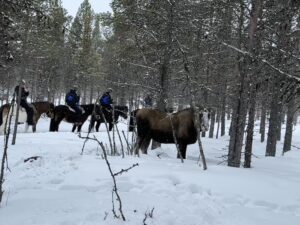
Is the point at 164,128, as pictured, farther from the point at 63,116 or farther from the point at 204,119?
the point at 63,116

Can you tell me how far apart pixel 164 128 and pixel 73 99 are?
8740 millimetres

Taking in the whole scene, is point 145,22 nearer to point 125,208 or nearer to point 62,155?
point 62,155

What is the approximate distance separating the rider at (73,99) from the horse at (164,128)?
7.93 meters

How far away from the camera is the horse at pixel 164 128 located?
12133 mm

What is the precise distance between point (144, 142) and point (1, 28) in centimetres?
626

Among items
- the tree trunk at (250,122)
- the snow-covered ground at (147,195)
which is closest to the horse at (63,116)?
the tree trunk at (250,122)

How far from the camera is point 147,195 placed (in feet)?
19.8

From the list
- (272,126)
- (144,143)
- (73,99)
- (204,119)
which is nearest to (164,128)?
(144,143)

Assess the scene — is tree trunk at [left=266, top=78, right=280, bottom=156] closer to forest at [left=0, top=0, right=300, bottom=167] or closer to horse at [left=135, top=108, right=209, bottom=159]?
forest at [left=0, top=0, right=300, bottom=167]

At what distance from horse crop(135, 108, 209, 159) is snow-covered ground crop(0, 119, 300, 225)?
392 cm

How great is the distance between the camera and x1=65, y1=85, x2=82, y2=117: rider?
20.1 m

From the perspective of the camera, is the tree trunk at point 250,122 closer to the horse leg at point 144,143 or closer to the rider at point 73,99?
the horse leg at point 144,143

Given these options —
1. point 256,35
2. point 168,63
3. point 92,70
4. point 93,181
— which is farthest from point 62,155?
point 92,70

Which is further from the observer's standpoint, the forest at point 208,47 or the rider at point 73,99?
the rider at point 73,99
